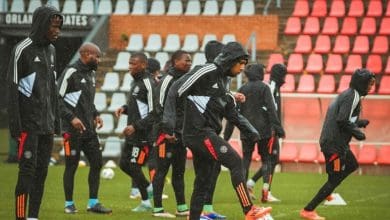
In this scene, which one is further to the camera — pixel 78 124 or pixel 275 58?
pixel 275 58

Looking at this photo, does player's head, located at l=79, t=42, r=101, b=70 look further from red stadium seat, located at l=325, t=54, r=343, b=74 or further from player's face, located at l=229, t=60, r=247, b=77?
red stadium seat, located at l=325, t=54, r=343, b=74

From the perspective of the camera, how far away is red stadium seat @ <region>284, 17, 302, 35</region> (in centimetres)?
2716

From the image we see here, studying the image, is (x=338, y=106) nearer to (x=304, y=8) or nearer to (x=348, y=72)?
(x=348, y=72)

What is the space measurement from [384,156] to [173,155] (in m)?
11.2

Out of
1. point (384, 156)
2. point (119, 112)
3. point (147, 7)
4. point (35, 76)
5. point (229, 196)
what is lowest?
point (229, 196)

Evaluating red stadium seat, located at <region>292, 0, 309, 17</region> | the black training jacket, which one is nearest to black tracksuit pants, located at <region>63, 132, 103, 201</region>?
the black training jacket

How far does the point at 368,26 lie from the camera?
26.7 metres

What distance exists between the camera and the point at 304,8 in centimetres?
2778

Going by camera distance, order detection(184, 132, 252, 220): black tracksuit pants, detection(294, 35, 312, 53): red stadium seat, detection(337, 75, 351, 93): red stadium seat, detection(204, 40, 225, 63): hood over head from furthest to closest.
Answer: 1. detection(294, 35, 312, 53): red stadium seat
2. detection(337, 75, 351, 93): red stadium seat
3. detection(204, 40, 225, 63): hood over head
4. detection(184, 132, 252, 220): black tracksuit pants

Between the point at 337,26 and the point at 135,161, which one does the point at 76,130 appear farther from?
the point at 337,26

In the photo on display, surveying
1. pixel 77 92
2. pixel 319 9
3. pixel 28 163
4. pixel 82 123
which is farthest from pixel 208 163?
pixel 319 9

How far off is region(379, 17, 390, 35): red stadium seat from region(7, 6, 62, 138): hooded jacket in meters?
16.9

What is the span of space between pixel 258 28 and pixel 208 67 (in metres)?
16.4

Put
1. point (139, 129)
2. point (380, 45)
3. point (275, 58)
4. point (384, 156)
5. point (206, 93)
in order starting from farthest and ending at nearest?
point (380, 45)
point (275, 58)
point (384, 156)
point (139, 129)
point (206, 93)
